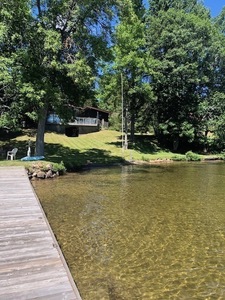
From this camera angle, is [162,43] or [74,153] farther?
[162,43]

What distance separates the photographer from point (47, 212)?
10406 millimetres

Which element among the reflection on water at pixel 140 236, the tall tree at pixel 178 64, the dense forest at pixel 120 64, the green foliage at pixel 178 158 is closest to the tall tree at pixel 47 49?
the dense forest at pixel 120 64

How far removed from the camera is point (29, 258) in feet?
18.1

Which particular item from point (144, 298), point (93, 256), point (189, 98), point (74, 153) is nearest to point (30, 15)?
point (74, 153)

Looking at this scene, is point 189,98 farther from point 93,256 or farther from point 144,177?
point 93,256

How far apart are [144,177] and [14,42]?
1112cm

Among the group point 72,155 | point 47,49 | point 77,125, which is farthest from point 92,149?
point 47,49

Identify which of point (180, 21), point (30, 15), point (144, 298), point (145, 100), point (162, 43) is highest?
point (180, 21)

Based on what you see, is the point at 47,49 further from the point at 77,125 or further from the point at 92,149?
the point at 77,125

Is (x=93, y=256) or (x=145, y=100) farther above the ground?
(x=145, y=100)

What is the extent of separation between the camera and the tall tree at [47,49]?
1741 cm

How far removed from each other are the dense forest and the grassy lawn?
1.89m

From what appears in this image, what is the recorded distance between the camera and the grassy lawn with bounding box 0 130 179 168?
77.6 ft

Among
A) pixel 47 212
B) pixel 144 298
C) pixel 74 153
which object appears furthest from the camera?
pixel 74 153
